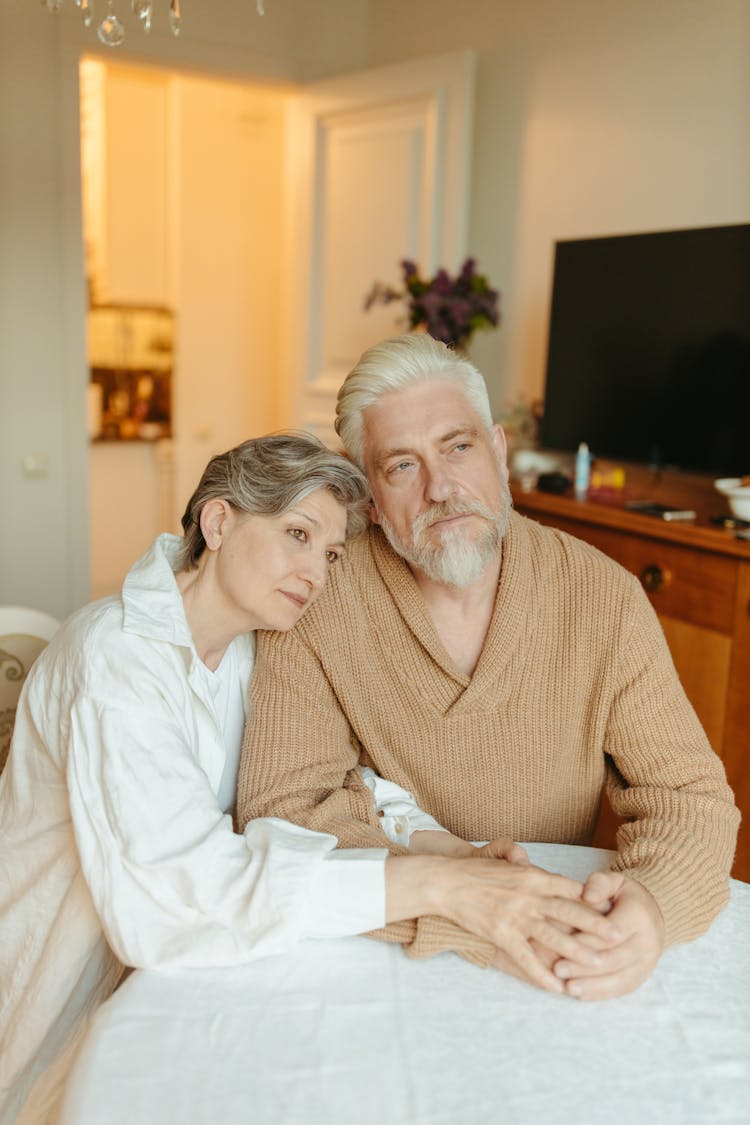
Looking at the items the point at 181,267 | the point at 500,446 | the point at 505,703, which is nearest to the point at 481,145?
→ the point at 181,267

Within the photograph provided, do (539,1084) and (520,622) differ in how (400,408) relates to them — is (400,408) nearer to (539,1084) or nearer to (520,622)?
(520,622)

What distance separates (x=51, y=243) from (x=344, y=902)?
3390 millimetres

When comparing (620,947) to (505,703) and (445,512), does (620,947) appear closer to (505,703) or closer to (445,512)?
(505,703)

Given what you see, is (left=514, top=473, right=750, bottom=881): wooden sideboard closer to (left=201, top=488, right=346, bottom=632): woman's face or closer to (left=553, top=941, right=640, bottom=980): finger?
(left=201, top=488, right=346, bottom=632): woman's face

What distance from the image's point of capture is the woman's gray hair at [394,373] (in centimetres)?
162

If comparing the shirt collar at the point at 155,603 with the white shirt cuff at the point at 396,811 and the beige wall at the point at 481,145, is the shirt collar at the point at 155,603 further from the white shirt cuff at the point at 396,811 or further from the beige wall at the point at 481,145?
the beige wall at the point at 481,145

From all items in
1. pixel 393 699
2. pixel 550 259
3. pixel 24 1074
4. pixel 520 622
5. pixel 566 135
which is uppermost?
pixel 566 135

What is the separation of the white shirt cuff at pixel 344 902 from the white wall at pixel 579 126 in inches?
95.2

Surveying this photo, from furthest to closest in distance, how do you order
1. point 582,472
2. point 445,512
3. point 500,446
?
point 582,472 < point 500,446 < point 445,512

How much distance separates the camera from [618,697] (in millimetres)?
1548

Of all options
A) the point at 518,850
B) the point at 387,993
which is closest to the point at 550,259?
the point at 518,850

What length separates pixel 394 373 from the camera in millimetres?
1617

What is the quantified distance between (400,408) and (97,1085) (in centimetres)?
103

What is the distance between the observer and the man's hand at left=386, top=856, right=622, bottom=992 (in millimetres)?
1113
